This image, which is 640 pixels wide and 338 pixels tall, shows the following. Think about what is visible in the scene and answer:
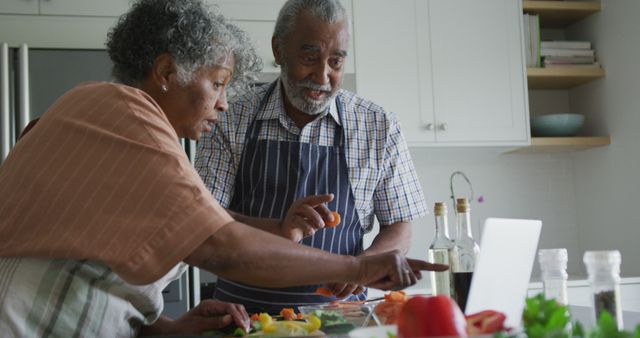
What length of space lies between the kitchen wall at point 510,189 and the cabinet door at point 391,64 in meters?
0.26

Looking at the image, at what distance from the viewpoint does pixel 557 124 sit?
10.1ft

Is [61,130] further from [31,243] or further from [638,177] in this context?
[638,177]

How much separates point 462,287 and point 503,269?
374 millimetres

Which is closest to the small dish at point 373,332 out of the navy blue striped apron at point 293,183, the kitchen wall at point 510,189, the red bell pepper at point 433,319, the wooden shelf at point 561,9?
the red bell pepper at point 433,319

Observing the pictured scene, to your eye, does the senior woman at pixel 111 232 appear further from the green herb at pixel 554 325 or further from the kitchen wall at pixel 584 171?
the kitchen wall at pixel 584 171

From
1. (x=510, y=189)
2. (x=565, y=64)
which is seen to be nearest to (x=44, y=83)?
(x=510, y=189)

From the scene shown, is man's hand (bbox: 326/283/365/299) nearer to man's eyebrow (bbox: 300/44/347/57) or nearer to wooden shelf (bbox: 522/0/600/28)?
man's eyebrow (bbox: 300/44/347/57)

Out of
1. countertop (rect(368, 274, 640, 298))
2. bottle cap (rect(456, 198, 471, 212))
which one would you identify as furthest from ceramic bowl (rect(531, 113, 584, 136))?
bottle cap (rect(456, 198, 471, 212))

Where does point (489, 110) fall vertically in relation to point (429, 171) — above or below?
above

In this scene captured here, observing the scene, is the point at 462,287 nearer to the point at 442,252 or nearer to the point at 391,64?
the point at 442,252

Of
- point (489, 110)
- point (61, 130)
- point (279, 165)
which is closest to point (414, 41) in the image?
point (489, 110)

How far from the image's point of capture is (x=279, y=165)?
5.53 feet

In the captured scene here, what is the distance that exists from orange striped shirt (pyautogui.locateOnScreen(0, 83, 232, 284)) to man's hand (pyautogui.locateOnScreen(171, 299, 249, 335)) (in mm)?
253

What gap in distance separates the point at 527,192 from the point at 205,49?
2418 mm
